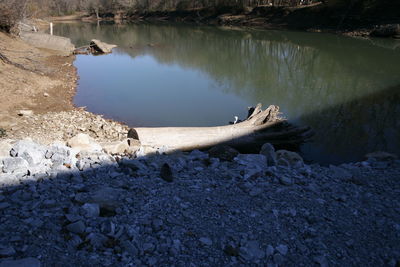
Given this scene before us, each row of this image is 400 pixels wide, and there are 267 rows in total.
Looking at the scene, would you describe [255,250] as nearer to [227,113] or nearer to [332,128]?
[332,128]

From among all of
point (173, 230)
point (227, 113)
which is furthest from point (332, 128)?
point (173, 230)

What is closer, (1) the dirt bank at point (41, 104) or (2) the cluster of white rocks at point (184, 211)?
(2) the cluster of white rocks at point (184, 211)

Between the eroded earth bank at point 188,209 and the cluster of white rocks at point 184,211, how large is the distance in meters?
0.01

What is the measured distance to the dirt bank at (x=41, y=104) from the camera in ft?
23.2

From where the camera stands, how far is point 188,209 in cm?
365

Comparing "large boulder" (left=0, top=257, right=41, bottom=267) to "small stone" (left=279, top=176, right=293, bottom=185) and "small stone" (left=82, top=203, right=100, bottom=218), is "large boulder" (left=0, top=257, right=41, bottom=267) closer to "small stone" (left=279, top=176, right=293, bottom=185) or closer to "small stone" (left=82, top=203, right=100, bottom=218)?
"small stone" (left=82, top=203, right=100, bottom=218)

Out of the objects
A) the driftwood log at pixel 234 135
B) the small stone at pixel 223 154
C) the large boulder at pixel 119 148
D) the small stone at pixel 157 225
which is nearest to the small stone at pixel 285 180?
the small stone at pixel 223 154

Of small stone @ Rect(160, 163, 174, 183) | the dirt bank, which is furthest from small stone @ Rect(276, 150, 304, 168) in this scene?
the dirt bank

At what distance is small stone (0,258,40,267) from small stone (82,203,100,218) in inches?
28.3

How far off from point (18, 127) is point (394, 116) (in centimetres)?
980

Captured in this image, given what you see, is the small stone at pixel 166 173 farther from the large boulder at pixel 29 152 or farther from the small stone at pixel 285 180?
the large boulder at pixel 29 152

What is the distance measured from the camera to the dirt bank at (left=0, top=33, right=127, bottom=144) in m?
7.06

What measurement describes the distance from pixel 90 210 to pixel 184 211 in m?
1.00

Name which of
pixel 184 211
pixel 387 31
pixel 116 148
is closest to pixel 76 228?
pixel 184 211
